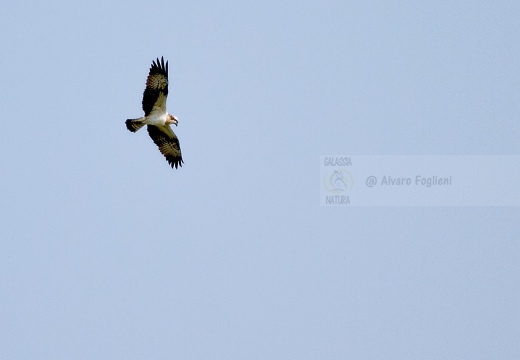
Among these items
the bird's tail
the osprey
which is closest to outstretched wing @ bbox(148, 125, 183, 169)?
the osprey

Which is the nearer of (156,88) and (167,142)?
(156,88)

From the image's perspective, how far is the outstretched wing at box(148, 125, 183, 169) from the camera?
35594mm

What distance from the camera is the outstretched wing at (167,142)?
3559 centimetres

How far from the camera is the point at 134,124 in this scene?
34.1 m

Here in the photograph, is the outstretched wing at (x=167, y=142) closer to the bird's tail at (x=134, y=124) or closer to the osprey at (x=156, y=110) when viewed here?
the osprey at (x=156, y=110)

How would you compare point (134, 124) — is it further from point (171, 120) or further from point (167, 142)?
point (167, 142)

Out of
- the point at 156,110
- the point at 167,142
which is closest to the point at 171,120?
the point at 156,110

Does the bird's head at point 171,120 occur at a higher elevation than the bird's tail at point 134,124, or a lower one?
higher

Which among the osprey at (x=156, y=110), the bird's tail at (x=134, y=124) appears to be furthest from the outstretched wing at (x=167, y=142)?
the bird's tail at (x=134, y=124)

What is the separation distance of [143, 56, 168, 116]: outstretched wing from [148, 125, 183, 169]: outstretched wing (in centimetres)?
131

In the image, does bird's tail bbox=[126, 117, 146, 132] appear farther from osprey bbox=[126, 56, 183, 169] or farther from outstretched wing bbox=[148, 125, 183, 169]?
outstretched wing bbox=[148, 125, 183, 169]

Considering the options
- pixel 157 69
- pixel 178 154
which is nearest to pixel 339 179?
pixel 178 154

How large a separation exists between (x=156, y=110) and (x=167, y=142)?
227 cm

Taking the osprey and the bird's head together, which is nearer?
the osprey
